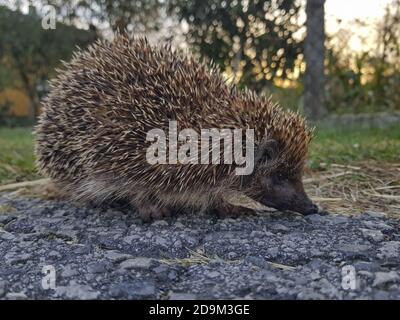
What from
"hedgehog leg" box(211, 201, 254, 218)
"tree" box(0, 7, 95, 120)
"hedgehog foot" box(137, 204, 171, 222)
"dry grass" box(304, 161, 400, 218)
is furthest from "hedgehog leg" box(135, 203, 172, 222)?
"tree" box(0, 7, 95, 120)

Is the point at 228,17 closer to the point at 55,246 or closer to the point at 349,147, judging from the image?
the point at 349,147

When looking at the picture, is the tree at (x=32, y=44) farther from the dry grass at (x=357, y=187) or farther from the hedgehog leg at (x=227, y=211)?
the hedgehog leg at (x=227, y=211)

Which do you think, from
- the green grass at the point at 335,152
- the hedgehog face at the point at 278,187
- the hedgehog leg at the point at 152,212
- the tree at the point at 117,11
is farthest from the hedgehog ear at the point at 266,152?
the tree at the point at 117,11

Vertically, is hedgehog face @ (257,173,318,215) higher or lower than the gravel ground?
higher

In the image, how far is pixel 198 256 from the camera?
2.70m

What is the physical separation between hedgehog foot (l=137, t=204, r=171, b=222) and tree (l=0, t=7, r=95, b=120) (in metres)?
11.8

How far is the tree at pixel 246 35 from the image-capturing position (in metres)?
9.41

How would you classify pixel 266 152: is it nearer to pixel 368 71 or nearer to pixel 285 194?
pixel 285 194

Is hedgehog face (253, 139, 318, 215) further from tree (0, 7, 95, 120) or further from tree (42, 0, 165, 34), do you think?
tree (0, 7, 95, 120)

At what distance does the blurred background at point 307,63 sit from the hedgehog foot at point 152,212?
1.39 m

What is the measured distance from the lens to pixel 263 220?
3402 mm

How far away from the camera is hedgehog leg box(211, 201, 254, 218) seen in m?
3.52
